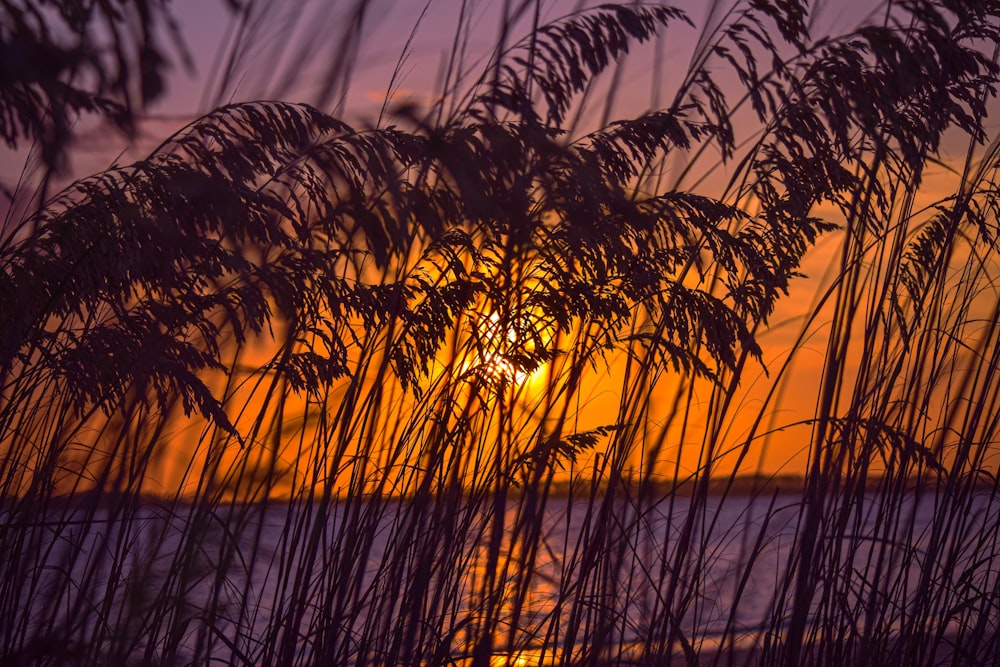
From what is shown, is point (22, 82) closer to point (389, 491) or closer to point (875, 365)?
point (389, 491)

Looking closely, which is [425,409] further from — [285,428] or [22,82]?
[22,82]

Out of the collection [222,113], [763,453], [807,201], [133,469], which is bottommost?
[133,469]

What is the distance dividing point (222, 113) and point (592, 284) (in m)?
0.73

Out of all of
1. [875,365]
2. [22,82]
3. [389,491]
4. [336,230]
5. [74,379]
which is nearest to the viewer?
[22,82]

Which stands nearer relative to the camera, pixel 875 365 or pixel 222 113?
pixel 222 113

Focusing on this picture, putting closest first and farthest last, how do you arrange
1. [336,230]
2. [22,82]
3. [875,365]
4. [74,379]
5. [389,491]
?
[22,82] < [336,230] < [74,379] < [389,491] < [875,365]

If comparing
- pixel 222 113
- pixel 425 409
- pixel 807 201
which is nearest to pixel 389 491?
pixel 425 409

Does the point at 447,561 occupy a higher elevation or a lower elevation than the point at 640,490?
lower

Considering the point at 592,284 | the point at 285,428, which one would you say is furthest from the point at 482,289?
the point at 285,428

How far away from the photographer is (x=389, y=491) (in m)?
1.77

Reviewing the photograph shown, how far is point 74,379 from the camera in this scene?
1.66m

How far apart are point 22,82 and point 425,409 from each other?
39.8 inches

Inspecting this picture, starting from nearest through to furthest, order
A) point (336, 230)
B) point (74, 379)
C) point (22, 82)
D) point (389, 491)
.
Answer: point (22, 82)
point (336, 230)
point (74, 379)
point (389, 491)

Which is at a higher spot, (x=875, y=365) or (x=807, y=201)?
(x=807, y=201)
